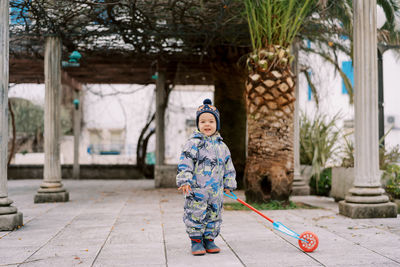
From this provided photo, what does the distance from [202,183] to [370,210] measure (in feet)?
9.99

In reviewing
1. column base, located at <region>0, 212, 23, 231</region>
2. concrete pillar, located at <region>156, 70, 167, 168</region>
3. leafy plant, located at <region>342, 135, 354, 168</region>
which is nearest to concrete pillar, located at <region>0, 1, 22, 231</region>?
column base, located at <region>0, 212, 23, 231</region>

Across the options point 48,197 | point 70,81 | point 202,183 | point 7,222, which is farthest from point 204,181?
point 70,81

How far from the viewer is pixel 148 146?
14688 millimetres

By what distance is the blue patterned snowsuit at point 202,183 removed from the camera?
368cm

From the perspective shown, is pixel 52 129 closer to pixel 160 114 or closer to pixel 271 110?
pixel 160 114

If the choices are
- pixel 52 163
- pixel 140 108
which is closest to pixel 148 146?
pixel 140 108

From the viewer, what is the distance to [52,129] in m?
7.84

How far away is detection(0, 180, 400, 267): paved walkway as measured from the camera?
11.3ft

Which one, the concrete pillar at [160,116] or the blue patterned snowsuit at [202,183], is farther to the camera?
the concrete pillar at [160,116]

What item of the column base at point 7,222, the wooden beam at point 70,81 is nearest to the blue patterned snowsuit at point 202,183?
the column base at point 7,222

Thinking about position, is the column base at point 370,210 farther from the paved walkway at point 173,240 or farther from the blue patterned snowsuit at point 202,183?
the blue patterned snowsuit at point 202,183

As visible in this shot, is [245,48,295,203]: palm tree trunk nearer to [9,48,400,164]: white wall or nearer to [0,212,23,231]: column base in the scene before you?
[9,48,400,164]: white wall

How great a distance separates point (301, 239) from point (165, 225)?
202 cm

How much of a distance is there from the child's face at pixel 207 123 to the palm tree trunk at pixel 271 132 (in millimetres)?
2766
